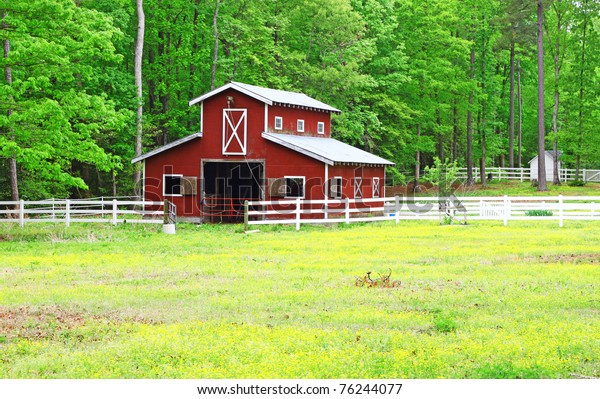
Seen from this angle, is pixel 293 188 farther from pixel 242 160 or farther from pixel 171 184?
pixel 171 184

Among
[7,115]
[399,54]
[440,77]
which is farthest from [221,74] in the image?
[7,115]

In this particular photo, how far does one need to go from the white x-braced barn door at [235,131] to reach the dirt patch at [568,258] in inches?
727

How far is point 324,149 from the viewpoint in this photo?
39438 mm

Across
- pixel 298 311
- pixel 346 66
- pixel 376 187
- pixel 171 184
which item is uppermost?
pixel 346 66

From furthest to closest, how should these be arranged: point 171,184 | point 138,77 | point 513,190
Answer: point 513,190 → point 138,77 → point 171,184

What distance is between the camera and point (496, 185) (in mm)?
63875

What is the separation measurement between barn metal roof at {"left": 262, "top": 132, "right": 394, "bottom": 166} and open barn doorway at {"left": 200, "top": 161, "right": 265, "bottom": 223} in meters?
1.93

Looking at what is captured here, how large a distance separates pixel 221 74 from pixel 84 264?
34.9 metres

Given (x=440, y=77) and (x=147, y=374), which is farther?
(x=440, y=77)

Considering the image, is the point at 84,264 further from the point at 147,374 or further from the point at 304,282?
the point at 147,374

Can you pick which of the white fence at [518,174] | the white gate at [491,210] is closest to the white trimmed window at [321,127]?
the white gate at [491,210]

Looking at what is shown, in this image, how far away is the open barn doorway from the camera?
3897 cm

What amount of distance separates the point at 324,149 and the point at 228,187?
538 centimetres

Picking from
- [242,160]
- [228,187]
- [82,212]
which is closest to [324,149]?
[242,160]
